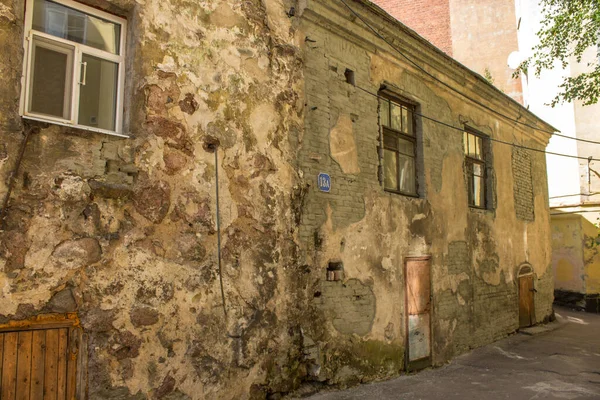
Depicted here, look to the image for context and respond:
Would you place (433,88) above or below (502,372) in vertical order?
above

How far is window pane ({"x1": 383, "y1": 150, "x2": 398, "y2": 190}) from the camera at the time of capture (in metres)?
7.26

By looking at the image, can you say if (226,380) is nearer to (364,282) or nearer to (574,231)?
(364,282)

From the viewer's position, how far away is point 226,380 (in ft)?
15.5

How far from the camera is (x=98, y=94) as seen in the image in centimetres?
431

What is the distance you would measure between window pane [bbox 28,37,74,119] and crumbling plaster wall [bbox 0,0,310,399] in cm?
23

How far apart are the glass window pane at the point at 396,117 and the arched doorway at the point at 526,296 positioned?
17.4ft

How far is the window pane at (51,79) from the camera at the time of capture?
3.94 m

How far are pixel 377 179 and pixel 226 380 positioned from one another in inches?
136

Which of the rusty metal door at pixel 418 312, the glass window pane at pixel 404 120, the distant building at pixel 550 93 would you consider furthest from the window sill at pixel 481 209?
the distant building at pixel 550 93

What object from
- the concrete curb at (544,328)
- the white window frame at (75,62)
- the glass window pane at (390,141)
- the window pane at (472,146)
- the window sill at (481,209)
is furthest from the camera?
the concrete curb at (544,328)

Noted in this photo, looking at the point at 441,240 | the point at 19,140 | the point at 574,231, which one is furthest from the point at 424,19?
the point at 19,140

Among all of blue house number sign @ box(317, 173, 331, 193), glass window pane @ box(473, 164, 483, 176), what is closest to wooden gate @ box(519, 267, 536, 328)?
glass window pane @ box(473, 164, 483, 176)

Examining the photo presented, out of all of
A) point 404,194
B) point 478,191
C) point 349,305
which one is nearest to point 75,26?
point 349,305

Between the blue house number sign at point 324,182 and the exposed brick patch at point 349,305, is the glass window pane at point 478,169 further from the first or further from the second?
the blue house number sign at point 324,182
